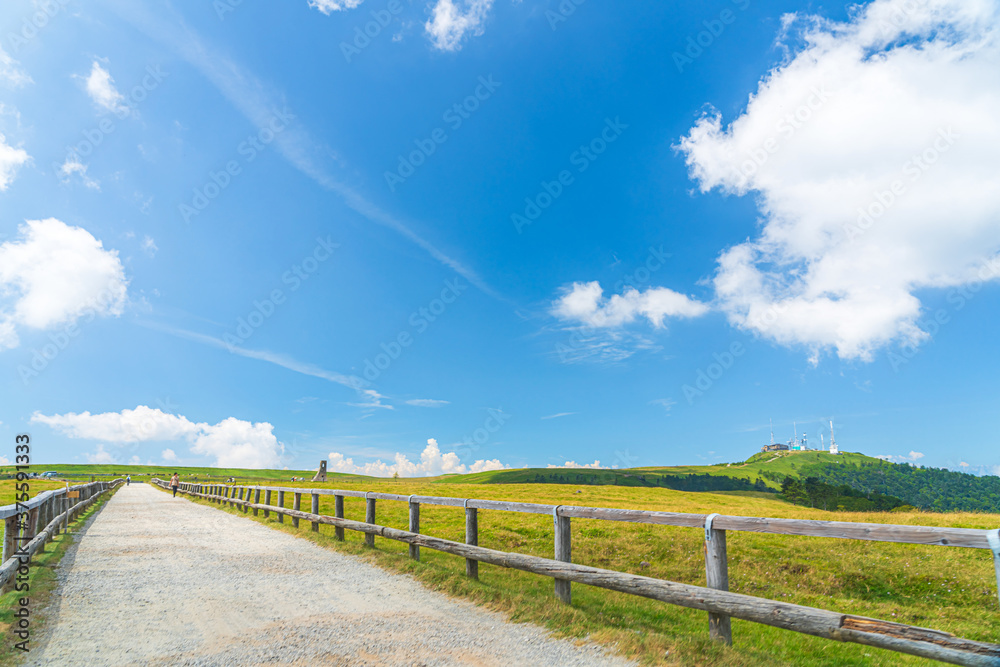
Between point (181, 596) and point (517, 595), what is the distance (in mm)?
4766

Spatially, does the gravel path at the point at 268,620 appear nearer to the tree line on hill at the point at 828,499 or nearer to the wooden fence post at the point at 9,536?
the wooden fence post at the point at 9,536

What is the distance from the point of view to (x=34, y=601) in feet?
24.5

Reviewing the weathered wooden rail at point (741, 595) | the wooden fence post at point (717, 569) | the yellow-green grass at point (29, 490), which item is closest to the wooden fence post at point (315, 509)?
the weathered wooden rail at point (741, 595)

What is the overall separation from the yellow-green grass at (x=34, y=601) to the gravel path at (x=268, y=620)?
13cm

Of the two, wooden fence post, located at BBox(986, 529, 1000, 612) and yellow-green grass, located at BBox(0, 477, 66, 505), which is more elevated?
wooden fence post, located at BBox(986, 529, 1000, 612)

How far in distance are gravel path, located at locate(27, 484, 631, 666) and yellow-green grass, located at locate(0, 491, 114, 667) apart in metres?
0.13

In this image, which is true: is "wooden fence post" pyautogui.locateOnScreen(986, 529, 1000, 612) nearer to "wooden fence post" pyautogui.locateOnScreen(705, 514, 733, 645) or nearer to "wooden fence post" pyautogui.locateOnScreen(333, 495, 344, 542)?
"wooden fence post" pyautogui.locateOnScreen(705, 514, 733, 645)

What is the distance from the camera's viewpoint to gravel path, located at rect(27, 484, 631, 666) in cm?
529

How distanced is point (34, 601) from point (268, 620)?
12.3 feet

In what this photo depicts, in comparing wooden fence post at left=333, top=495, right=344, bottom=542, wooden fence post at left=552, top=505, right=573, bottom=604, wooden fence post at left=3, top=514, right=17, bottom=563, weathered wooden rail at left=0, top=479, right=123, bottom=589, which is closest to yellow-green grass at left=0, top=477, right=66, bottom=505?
weathered wooden rail at left=0, top=479, right=123, bottom=589

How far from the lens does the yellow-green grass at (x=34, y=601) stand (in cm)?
550

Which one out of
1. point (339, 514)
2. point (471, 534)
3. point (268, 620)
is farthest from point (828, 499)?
point (268, 620)

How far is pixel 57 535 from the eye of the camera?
15562 millimetres

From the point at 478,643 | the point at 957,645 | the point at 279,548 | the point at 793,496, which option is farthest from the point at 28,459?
the point at 793,496
